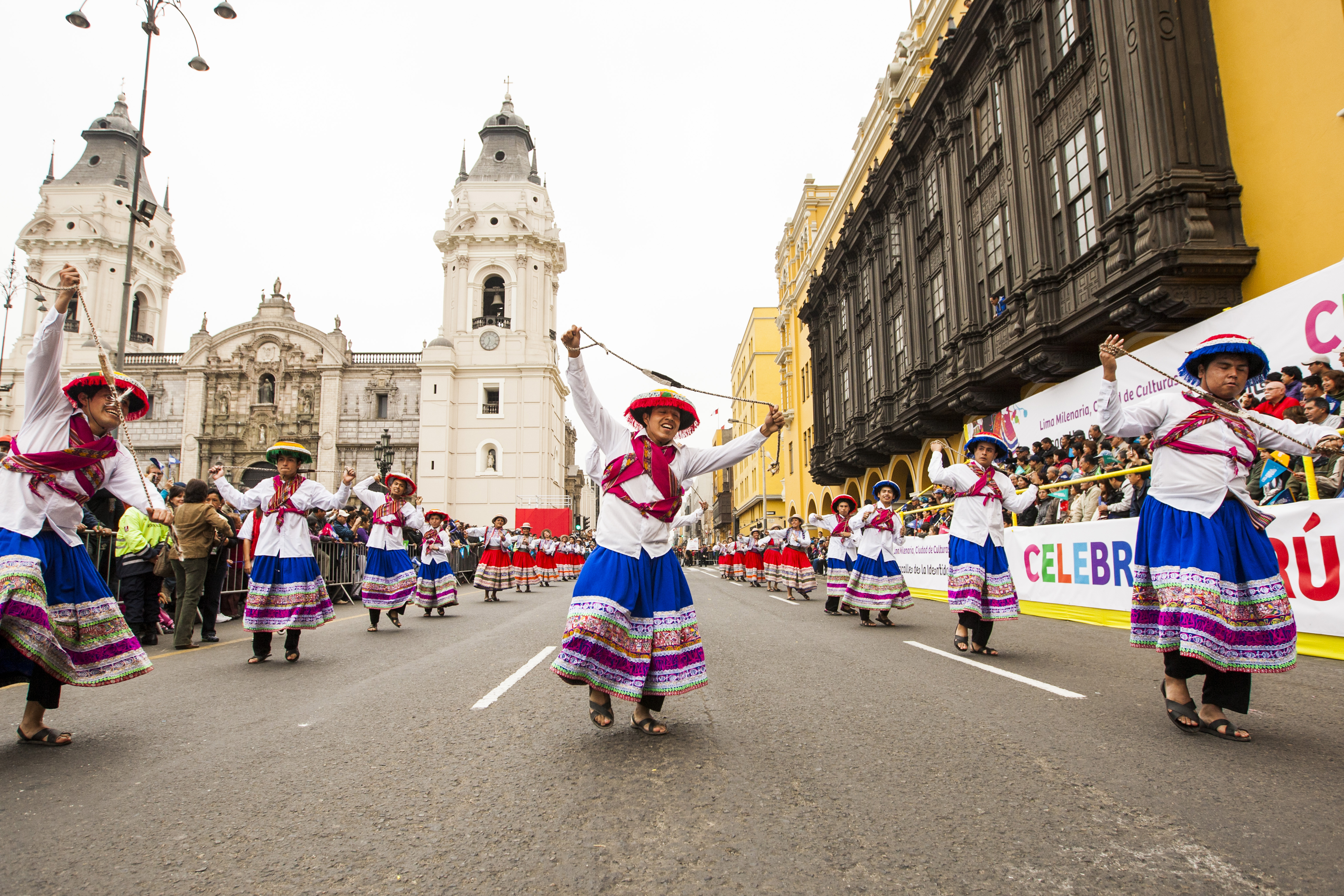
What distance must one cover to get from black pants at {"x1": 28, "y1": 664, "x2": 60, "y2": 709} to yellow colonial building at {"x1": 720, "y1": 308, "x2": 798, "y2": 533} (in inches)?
1663

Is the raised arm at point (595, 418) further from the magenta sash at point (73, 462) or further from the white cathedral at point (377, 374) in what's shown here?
the white cathedral at point (377, 374)

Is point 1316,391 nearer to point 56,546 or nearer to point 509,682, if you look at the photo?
point 509,682

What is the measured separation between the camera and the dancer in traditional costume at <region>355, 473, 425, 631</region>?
431 inches

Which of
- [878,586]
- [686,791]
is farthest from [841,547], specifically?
[686,791]

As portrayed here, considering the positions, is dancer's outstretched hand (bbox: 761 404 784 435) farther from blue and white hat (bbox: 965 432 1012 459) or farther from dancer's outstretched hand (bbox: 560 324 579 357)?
blue and white hat (bbox: 965 432 1012 459)

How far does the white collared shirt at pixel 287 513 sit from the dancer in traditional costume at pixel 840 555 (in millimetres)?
8353

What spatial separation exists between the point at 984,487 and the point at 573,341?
499 centimetres

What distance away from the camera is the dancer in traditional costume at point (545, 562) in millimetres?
26198

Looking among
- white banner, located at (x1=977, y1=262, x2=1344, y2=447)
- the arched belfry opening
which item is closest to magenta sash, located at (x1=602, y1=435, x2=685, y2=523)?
white banner, located at (x1=977, y1=262, x2=1344, y2=447)

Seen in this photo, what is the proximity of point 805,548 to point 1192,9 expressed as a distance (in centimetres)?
1280

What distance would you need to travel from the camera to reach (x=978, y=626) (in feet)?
24.6

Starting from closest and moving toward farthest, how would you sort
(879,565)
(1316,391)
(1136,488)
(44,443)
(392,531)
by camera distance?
(44,443) < (1316,391) < (1136,488) < (879,565) < (392,531)

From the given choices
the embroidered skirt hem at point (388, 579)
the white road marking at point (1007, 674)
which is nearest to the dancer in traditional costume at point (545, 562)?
the embroidered skirt hem at point (388, 579)

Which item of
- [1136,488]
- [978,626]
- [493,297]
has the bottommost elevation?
[978,626]
